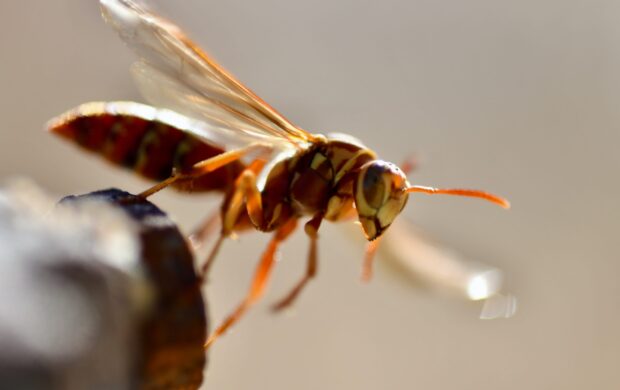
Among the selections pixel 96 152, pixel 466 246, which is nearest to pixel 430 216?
pixel 466 246

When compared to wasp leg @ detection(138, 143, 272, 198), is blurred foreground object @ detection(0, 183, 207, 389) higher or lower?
lower

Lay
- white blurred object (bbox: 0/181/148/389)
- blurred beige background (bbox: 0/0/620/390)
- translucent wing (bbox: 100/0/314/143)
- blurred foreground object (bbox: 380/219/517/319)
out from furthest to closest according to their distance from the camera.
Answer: blurred beige background (bbox: 0/0/620/390) < blurred foreground object (bbox: 380/219/517/319) < translucent wing (bbox: 100/0/314/143) < white blurred object (bbox: 0/181/148/389)

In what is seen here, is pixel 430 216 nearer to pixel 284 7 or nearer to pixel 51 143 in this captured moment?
pixel 284 7

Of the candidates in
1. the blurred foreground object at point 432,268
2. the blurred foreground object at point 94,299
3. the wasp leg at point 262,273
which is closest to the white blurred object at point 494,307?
the blurred foreground object at point 432,268

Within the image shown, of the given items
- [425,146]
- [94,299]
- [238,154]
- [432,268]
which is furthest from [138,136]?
[425,146]

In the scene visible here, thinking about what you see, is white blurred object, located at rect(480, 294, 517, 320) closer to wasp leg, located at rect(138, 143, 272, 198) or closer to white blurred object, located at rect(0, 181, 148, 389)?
wasp leg, located at rect(138, 143, 272, 198)

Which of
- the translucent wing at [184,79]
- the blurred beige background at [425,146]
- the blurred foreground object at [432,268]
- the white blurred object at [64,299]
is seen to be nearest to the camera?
the white blurred object at [64,299]

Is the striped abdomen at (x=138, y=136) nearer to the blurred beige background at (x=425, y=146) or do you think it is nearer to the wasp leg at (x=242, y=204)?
the wasp leg at (x=242, y=204)

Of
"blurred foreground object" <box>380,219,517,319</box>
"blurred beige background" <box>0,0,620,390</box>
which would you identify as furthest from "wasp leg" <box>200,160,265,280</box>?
"blurred beige background" <box>0,0,620,390</box>
